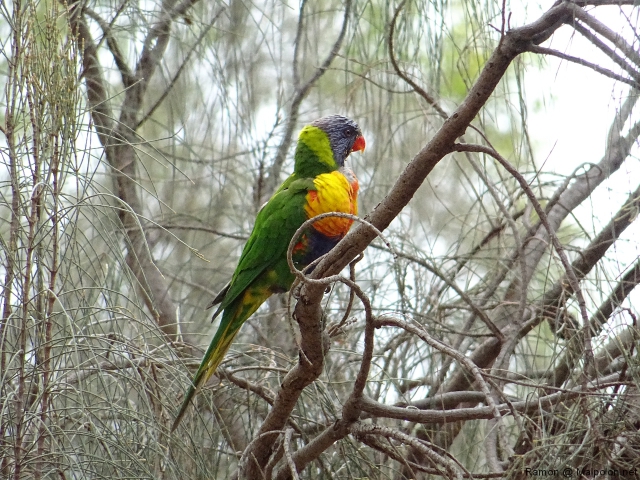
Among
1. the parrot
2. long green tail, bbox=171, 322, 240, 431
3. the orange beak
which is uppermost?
the orange beak

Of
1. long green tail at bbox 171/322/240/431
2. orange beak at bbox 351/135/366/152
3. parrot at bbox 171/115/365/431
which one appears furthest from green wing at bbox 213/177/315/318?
orange beak at bbox 351/135/366/152

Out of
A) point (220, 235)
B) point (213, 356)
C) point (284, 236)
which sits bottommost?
point (213, 356)

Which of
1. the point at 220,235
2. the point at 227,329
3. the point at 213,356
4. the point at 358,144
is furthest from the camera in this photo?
the point at 220,235

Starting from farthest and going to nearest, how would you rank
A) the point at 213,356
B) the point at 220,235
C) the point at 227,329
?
1. the point at 220,235
2. the point at 227,329
3. the point at 213,356

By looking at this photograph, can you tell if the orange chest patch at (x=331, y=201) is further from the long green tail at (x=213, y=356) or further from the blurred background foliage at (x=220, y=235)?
the long green tail at (x=213, y=356)

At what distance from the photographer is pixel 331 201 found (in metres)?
2.00

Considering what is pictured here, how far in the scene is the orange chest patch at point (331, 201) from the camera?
6.52ft

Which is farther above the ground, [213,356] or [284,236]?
[284,236]

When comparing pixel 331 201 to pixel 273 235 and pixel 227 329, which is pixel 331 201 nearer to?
pixel 273 235

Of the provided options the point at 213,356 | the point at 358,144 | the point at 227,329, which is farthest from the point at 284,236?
the point at 358,144

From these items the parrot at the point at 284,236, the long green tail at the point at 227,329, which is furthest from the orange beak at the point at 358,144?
the long green tail at the point at 227,329

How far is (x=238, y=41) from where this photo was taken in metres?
2.57

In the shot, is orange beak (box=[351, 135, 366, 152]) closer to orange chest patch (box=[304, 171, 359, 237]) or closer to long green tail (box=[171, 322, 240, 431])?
orange chest patch (box=[304, 171, 359, 237])

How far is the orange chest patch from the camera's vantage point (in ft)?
6.52
